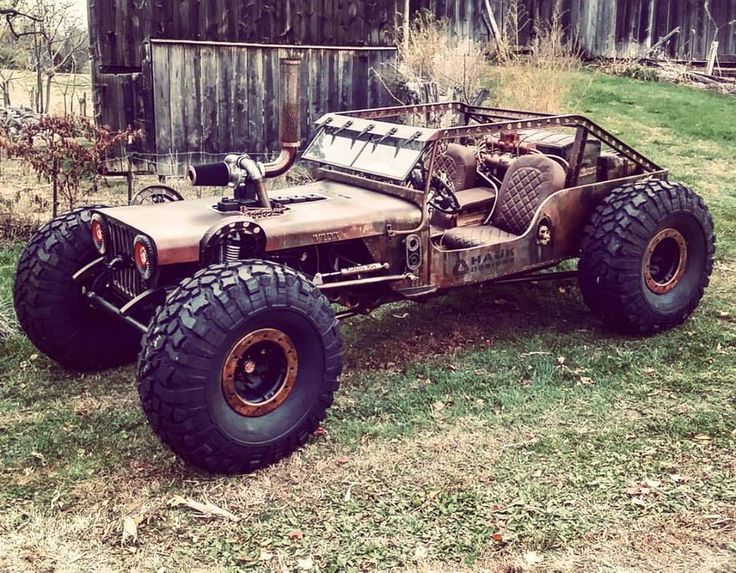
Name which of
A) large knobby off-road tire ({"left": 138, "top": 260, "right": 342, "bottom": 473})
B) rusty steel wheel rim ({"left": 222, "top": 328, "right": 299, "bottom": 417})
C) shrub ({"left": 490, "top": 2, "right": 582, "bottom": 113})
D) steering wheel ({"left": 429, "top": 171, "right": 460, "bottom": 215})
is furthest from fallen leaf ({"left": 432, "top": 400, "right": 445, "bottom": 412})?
shrub ({"left": 490, "top": 2, "right": 582, "bottom": 113})

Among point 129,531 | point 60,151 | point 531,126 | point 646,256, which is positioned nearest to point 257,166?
point 531,126

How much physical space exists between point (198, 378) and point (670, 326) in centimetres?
370

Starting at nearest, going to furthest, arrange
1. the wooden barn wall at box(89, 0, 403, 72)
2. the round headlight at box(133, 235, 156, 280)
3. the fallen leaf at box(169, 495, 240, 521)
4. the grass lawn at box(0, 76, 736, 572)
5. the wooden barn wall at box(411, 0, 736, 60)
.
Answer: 1. the grass lawn at box(0, 76, 736, 572)
2. the fallen leaf at box(169, 495, 240, 521)
3. the round headlight at box(133, 235, 156, 280)
4. the wooden barn wall at box(89, 0, 403, 72)
5. the wooden barn wall at box(411, 0, 736, 60)

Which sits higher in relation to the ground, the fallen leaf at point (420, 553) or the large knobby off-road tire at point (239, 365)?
the large knobby off-road tire at point (239, 365)

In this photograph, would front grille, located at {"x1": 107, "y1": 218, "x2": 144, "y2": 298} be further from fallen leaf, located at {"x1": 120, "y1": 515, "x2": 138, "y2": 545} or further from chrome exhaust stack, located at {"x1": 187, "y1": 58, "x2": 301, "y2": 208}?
fallen leaf, located at {"x1": 120, "y1": 515, "x2": 138, "y2": 545}

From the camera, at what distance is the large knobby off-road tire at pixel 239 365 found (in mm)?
4246

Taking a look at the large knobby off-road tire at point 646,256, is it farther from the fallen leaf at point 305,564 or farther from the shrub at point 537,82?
the shrub at point 537,82

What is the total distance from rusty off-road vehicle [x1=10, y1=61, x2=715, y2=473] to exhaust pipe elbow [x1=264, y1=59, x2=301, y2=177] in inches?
0.5

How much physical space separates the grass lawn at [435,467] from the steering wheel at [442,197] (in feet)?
3.32

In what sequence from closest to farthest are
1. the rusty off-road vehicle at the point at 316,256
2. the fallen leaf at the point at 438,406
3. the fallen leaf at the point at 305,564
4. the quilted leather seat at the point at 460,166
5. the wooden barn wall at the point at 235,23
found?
the fallen leaf at the point at 305,564, the rusty off-road vehicle at the point at 316,256, the fallen leaf at the point at 438,406, the quilted leather seat at the point at 460,166, the wooden barn wall at the point at 235,23

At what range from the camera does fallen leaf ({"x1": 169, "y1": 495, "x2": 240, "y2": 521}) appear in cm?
420

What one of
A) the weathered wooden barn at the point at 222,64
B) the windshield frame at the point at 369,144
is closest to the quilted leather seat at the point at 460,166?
the windshield frame at the point at 369,144

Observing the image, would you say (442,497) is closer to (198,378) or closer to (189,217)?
(198,378)

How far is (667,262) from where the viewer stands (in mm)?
6504
